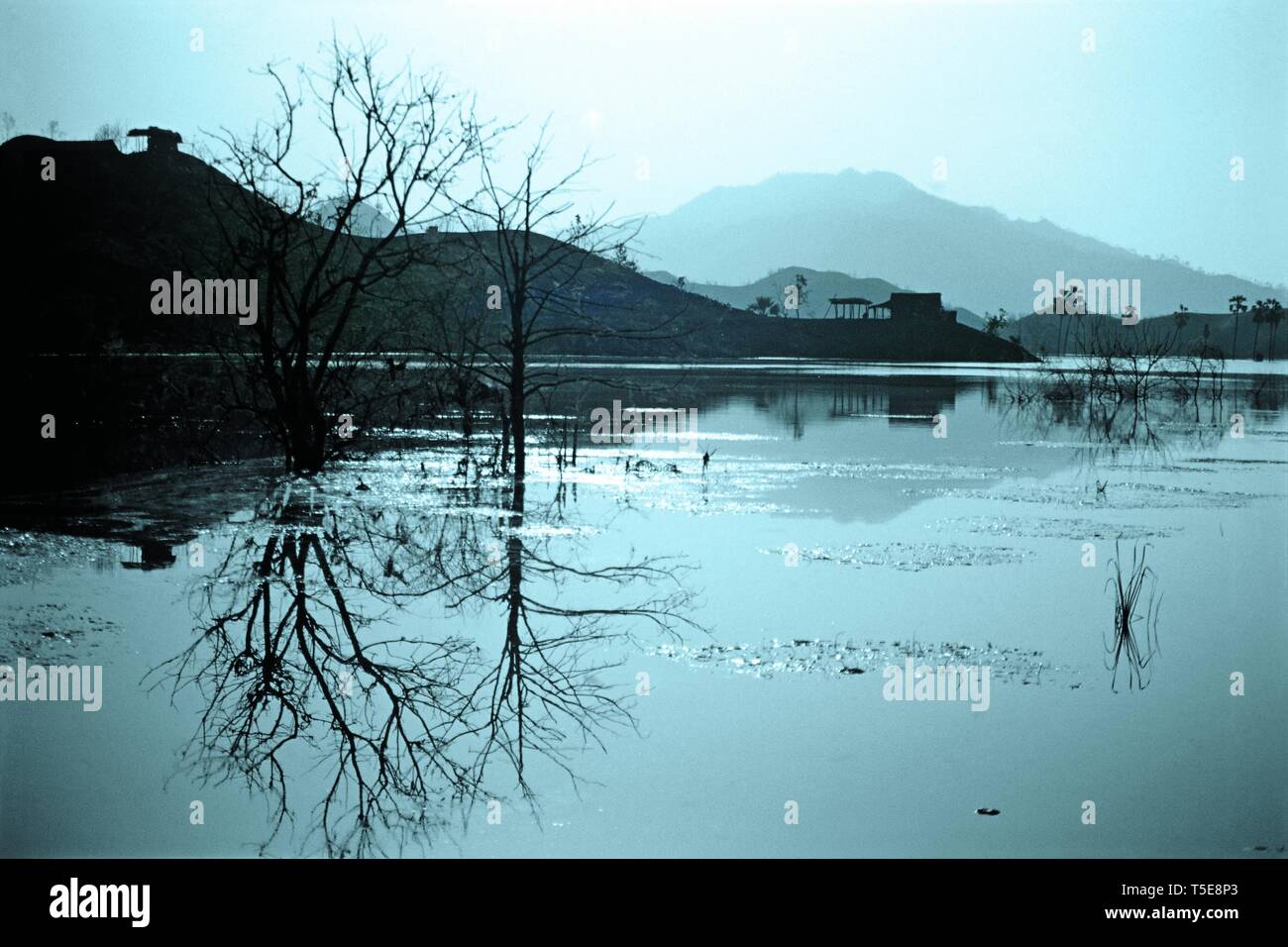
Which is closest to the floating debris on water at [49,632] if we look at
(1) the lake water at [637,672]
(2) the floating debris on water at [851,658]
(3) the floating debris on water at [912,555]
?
(1) the lake water at [637,672]

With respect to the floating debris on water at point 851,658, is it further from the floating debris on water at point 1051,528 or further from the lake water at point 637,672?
the floating debris on water at point 1051,528

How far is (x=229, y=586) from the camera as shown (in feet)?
36.2

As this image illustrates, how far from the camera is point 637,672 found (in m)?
8.95

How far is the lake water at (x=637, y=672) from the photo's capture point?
6.76 meters

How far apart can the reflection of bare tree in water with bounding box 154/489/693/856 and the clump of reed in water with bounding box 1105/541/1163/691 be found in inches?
120

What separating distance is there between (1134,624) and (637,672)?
413cm

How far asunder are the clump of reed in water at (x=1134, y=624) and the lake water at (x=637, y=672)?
8 cm

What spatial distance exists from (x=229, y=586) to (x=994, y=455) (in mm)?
14043

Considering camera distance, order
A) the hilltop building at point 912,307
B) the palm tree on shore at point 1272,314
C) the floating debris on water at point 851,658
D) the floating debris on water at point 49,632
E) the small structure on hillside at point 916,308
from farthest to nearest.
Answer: the palm tree on shore at point 1272,314
the small structure on hillside at point 916,308
the hilltop building at point 912,307
the floating debris on water at point 851,658
the floating debris on water at point 49,632

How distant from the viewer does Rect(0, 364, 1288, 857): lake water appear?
22.2ft
